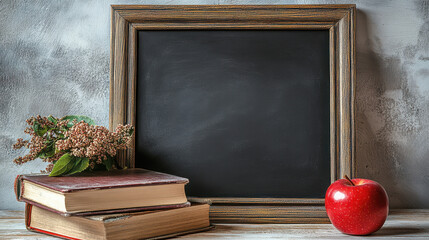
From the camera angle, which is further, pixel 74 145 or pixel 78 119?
pixel 78 119

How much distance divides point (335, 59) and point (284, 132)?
260 mm

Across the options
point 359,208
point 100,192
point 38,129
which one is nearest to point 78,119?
point 38,129

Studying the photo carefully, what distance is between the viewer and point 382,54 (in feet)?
3.95

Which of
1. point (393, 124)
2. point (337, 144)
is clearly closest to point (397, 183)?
point (393, 124)

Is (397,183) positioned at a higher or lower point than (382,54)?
lower

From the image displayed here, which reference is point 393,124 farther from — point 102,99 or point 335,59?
point 102,99

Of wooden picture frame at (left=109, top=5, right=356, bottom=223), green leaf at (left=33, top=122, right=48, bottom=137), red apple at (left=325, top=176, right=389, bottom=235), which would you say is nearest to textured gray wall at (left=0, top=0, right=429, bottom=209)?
wooden picture frame at (left=109, top=5, right=356, bottom=223)

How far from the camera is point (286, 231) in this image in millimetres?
952

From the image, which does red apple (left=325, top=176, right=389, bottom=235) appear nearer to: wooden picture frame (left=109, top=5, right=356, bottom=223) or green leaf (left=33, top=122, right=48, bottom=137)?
wooden picture frame (left=109, top=5, right=356, bottom=223)

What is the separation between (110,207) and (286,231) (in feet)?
1.43

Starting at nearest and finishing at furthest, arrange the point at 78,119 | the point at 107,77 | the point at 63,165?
the point at 63,165 → the point at 78,119 → the point at 107,77

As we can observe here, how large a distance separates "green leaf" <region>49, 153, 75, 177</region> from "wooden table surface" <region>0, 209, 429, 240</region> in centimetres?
15

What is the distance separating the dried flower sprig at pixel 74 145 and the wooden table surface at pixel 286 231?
0.17 m

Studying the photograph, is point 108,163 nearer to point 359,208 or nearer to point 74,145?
point 74,145
